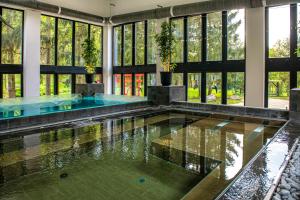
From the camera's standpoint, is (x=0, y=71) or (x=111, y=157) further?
(x=0, y=71)

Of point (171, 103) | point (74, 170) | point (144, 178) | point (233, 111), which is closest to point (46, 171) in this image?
point (74, 170)

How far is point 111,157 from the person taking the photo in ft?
10.7

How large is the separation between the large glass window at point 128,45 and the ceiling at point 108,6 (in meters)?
0.81

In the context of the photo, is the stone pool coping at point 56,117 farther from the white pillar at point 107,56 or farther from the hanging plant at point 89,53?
the white pillar at point 107,56

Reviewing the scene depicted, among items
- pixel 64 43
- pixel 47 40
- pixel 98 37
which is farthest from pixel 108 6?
pixel 47 40

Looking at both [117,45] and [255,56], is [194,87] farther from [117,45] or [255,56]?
[117,45]

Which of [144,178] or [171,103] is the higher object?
[171,103]

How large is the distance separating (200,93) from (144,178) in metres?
7.65

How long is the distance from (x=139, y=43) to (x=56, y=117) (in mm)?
7474

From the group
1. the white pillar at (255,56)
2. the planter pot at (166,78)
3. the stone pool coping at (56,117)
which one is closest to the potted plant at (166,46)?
the planter pot at (166,78)

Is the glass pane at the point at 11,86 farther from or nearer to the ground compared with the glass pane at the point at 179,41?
nearer to the ground

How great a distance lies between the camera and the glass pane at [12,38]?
944 cm

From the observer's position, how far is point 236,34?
909cm

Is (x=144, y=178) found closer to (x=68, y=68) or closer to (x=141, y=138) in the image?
(x=141, y=138)
